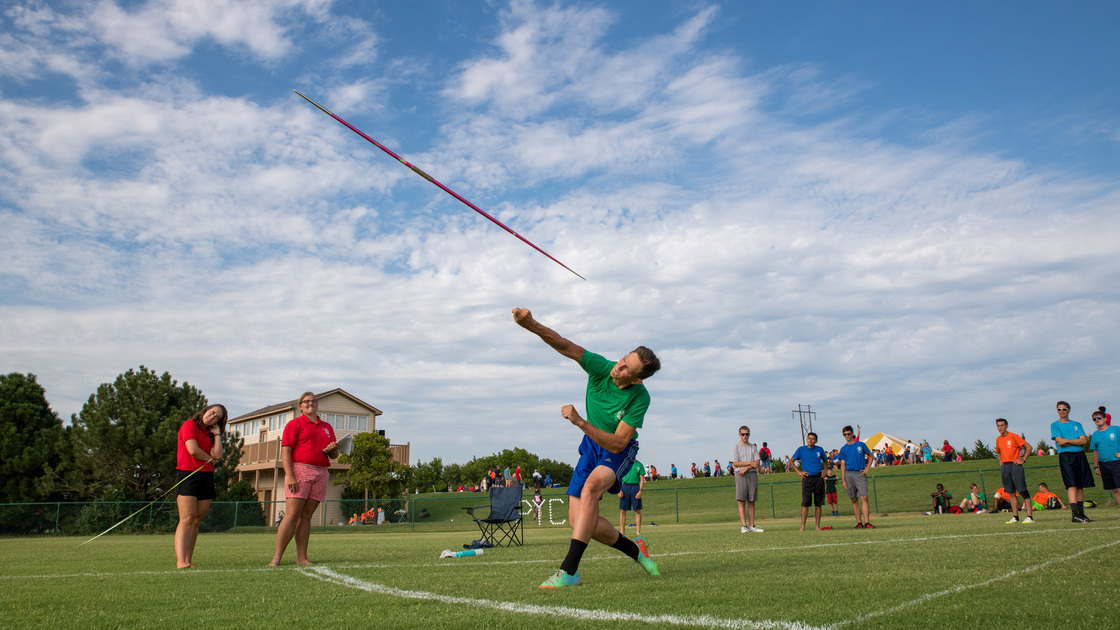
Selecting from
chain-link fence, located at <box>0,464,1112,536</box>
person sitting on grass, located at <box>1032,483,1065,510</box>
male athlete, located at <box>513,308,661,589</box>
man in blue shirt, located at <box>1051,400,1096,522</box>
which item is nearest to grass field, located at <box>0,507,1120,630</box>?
male athlete, located at <box>513,308,661,589</box>

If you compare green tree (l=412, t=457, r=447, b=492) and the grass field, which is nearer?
the grass field

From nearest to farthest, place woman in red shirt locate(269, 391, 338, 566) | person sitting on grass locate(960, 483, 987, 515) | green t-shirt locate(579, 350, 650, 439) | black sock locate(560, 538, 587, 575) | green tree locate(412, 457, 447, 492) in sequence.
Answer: black sock locate(560, 538, 587, 575)
green t-shirt locate(579, 350, 650, 439)
woman in red shirt locate(269, 391, 338, 566)
person sitting on grass locate(960, 483, 987, 515)
green tree locate(412, 457, 447, 492)

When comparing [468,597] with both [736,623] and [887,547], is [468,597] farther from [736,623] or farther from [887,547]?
[887,547]

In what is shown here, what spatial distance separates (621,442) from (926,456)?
36.5 meters

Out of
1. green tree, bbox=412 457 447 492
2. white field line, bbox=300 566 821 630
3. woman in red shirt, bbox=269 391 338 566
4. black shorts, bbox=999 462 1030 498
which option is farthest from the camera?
green tree, bbox=412 457 447 492

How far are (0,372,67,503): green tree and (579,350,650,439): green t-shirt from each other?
32.3 metres

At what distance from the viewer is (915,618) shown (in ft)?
10.7

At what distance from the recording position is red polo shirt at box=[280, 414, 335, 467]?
7520mm

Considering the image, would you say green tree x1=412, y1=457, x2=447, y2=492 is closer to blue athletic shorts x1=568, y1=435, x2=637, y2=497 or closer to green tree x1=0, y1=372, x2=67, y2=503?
green tree x1=0, y1=372, x2=67, y2=503

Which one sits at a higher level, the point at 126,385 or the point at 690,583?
the point at 126,385

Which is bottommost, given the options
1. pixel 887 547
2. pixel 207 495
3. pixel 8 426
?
pixel 887 547

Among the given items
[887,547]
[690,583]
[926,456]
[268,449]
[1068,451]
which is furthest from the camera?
[268,449]

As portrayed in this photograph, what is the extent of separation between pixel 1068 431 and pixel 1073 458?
44cm

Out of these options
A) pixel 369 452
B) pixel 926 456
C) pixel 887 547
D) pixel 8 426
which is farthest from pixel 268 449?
pixel 887 547
